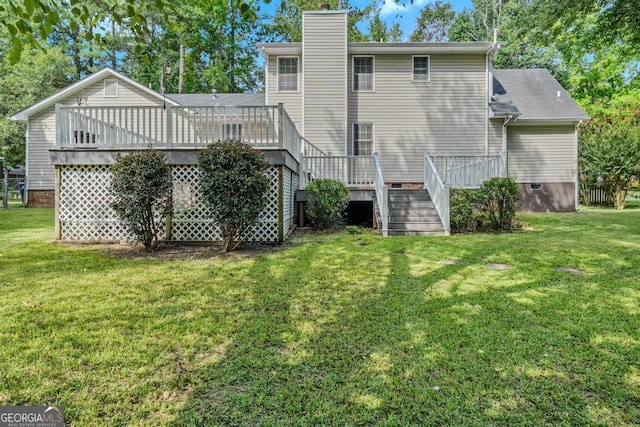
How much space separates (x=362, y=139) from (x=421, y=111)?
2418 mm

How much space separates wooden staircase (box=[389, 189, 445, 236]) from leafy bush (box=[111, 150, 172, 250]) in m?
5.12

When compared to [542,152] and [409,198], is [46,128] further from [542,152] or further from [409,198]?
[542,152]

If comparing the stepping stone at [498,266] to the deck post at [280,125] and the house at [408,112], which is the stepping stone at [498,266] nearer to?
the deck post at [280,125]

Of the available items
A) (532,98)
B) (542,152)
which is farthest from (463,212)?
(532,98)

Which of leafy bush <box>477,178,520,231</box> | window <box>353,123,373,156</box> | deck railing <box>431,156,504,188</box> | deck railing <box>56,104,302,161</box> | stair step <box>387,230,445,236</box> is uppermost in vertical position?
window <box>353,123,373,156</box>

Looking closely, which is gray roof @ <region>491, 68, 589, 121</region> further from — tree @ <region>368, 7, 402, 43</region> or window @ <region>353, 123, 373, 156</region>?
tree @ <region>368, 7, 402, 43</region>

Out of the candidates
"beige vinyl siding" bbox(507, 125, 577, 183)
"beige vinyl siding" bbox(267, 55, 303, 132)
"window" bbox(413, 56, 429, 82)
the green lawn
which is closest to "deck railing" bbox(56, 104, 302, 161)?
the green lawn

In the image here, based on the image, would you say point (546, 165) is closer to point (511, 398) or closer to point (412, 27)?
point (511, 398)

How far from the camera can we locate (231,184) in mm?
5758

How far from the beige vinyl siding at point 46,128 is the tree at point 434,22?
22.6 metres

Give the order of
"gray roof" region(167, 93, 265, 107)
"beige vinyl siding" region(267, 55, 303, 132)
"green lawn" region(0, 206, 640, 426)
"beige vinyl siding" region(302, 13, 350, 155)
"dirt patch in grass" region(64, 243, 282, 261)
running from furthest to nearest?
1. "gray roof" region(167, 93, 265, 107)
2. "beige vinyl siding" region(267, 55, 303, 132)
3. "beige vinyl siding" region(302, 13, 350, 155)
4. "dirt patch in grass" region(64, 243, 282, 261)
5. "green lawn" region(0, 206, 640, 426)

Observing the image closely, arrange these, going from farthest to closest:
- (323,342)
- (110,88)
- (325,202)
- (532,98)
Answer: (110,88) < (532,98) < (325,202) < (323,342)

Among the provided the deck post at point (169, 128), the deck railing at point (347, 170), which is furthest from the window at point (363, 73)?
the deck post at point (169, 128)

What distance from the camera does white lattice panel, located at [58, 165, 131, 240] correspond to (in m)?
7.01
